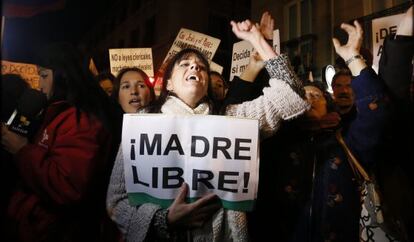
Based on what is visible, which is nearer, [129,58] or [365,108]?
[365,108]

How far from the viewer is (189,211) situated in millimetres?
1994

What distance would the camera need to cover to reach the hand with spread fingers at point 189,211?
6.56 feet

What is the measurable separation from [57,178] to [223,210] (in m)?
0.92

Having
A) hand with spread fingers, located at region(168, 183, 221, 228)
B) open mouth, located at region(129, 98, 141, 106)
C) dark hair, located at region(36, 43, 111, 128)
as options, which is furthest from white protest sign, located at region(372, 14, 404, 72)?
dark hair, located at region(36, 43, 111, 128)

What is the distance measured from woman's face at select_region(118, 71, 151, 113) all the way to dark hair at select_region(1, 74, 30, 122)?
A: 857 mm

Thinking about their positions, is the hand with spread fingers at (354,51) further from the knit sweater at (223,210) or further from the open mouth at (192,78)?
the open mouth at (192,78)

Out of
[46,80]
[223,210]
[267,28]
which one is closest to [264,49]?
[267,28]

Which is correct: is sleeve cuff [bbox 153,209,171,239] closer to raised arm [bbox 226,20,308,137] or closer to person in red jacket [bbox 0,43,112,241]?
person in red jacket [bbox 0,43,112,241]

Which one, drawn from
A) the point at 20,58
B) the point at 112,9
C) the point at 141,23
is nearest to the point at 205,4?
the point at 141,23

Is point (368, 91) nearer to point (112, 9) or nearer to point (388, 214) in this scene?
point (388, 214)

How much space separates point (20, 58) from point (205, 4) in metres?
20.6

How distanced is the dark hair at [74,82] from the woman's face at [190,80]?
47 cm

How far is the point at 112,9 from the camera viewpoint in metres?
30.2

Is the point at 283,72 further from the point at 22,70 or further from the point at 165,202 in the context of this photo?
the point at 22,70
